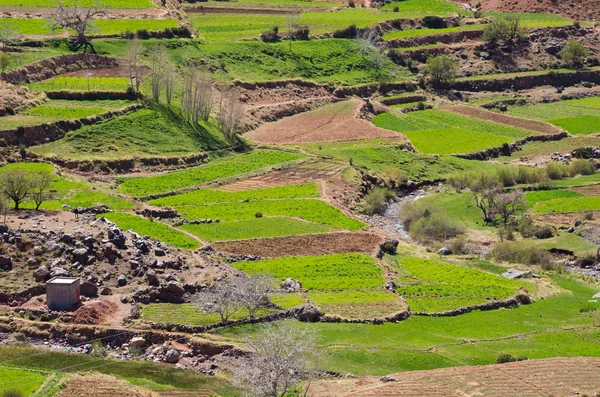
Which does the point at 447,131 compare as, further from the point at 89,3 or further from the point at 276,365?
the point at 276,365

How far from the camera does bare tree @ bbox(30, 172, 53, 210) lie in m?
98.3

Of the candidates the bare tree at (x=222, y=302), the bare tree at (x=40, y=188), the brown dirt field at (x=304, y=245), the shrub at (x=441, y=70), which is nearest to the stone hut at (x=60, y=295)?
the bare tree at (x=222, y=302)

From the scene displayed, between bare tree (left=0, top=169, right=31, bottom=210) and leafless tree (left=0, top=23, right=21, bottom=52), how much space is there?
1922 inches

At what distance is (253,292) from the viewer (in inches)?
3073

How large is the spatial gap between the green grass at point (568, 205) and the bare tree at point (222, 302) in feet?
151

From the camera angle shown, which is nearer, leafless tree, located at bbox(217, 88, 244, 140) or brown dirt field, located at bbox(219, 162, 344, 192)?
brown dirt field, located at bbox(219, 162, 344, 192)

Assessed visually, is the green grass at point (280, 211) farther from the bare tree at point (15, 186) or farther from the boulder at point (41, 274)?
the boulder at point (41, 274)

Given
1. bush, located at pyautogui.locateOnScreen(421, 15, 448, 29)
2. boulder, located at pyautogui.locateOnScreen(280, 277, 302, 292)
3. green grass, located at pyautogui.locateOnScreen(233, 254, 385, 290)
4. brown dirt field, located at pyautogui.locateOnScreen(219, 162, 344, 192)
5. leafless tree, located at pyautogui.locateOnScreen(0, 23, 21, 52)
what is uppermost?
leafless tree, located at pyautogui.locateOnScreen(0, 23, 21, 52)

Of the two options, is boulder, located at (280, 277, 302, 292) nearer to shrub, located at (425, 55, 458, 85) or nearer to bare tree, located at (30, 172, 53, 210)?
bare tree, located at (30, 172, 53, 210)

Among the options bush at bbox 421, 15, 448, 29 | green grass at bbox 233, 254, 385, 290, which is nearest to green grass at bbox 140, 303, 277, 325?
green grass at bbox 233, 254, 385, 290

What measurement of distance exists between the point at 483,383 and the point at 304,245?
32094 mm

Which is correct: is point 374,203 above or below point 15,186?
below

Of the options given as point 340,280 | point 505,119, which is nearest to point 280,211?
point 340,280

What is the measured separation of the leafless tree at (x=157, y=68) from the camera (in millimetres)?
136000
